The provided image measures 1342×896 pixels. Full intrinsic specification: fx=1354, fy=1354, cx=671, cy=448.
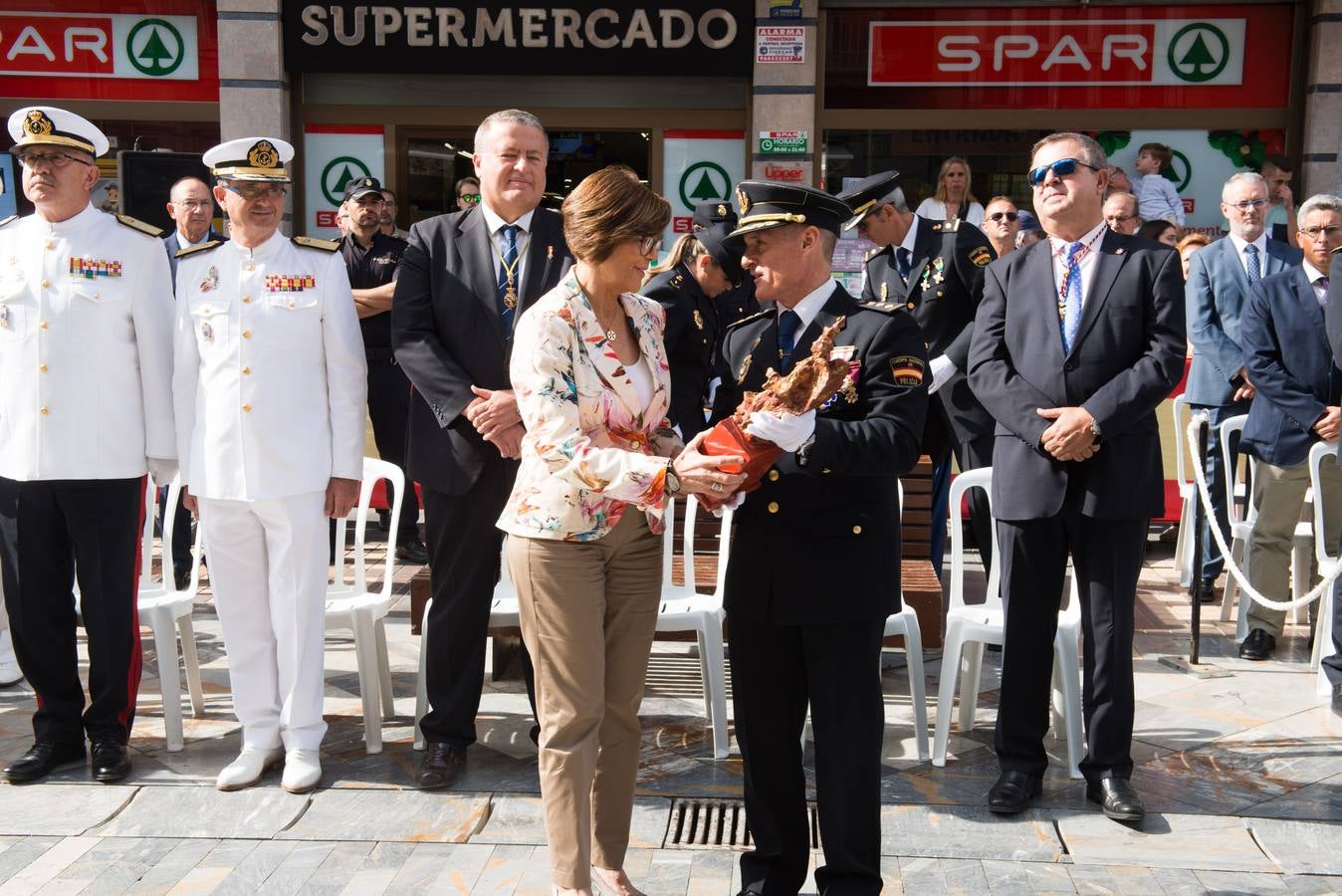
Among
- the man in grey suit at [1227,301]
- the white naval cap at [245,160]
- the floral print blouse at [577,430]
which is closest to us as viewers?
the floral print blouse at [577,430]

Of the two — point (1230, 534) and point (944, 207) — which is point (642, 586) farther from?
point (944, 207)

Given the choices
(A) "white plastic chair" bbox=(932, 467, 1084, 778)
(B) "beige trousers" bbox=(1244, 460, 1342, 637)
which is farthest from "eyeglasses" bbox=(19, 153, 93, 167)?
(B) "beige trousers" bbox=(1244, 460, 1342, 637)

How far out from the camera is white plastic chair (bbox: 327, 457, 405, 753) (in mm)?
4680

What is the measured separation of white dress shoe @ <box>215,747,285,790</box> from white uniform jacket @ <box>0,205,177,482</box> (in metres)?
0.99

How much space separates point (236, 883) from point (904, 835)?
6.15ft

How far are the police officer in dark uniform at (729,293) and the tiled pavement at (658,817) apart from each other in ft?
5.00

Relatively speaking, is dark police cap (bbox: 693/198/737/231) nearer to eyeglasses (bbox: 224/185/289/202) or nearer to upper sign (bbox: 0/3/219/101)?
eyeglasses (bbox: 224/185/289/202)

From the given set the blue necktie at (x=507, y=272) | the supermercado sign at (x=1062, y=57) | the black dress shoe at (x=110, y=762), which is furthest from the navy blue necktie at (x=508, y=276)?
the supermercado sign at (x=1062, y=57)

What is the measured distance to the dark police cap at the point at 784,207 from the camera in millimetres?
3133

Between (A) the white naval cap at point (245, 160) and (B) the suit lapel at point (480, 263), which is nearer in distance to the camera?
(A) the white naval cap at point (245, 160)

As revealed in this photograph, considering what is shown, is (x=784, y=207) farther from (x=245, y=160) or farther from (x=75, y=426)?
(x=75, y=426)

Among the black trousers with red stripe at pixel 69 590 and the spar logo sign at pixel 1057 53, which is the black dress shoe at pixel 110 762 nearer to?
the black trousers with red stripe at pixel 69 590

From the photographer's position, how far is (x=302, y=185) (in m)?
11.3

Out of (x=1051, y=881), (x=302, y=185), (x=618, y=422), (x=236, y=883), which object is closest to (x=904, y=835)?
(x=1051, y=881)
